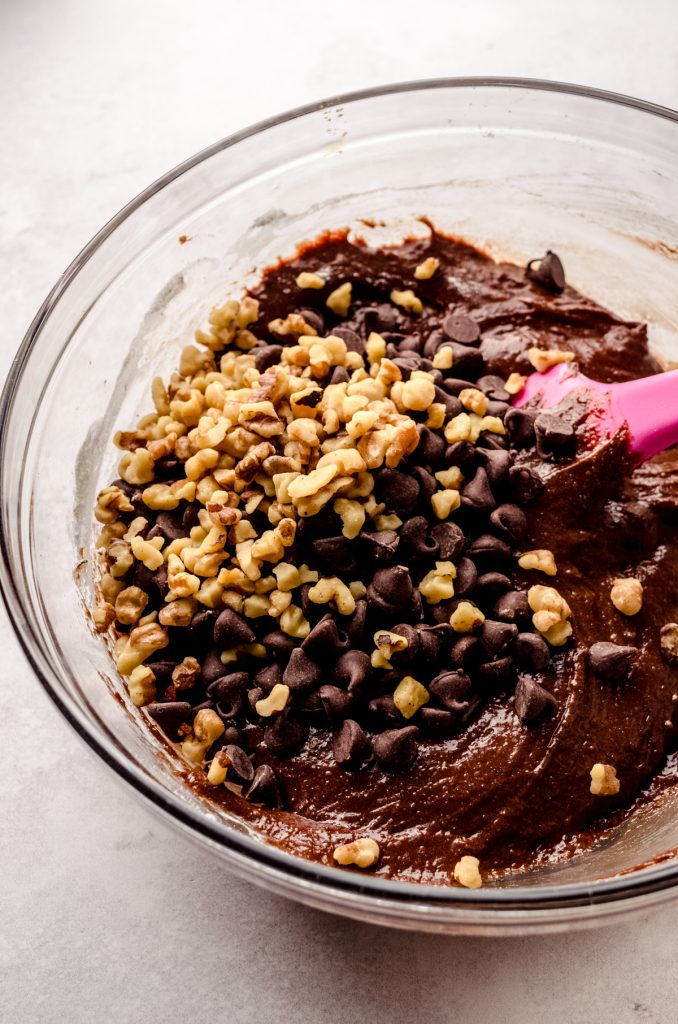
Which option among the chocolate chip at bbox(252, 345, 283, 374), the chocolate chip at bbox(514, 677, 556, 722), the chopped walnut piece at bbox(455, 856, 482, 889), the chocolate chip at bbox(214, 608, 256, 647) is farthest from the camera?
the chocolate chip at bbox(252, 345, 283, 374)

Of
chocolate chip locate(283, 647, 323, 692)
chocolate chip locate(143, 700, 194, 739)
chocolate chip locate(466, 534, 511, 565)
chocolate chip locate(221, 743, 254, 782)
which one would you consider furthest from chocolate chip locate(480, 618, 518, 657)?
chocolate chip locate(143, 700, 194, 739)

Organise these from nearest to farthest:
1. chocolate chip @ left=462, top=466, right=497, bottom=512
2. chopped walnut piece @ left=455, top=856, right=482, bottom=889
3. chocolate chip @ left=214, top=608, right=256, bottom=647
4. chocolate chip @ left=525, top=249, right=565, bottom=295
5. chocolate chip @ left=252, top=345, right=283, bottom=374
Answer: chopped walnut piece @ left=455, top=856, right=482, bottom=889
chocolate chip @ left=214, top=608, right=256, bottom=647
chocolate chip @ left=462, top=466, right=497, bottom=512
chocolate chip @ left=252, top=345, right=283, bottom=374
chocolate chip @ left=525, top=249, right=565, bottom=295

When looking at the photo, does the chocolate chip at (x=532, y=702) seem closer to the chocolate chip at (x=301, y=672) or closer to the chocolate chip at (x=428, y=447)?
the chocolate chip at (x=301, y=672)

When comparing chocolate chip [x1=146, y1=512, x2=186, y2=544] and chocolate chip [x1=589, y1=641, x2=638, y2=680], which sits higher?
chocolate chip [x1=146, y1=512, x2=186, y2=544]

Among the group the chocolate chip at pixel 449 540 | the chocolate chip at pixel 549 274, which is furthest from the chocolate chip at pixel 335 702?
the chocolate chip at pixel 549 274

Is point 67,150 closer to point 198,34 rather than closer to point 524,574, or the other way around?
point 198,34

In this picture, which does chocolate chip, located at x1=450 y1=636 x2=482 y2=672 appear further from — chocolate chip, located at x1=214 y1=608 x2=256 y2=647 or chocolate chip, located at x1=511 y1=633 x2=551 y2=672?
chocolate chip, located at x1=214 y1=608 x2=256 y2=647

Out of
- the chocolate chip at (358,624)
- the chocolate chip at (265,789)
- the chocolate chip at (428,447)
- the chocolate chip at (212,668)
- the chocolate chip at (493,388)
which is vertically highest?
the chocolate chip at (493,388)
